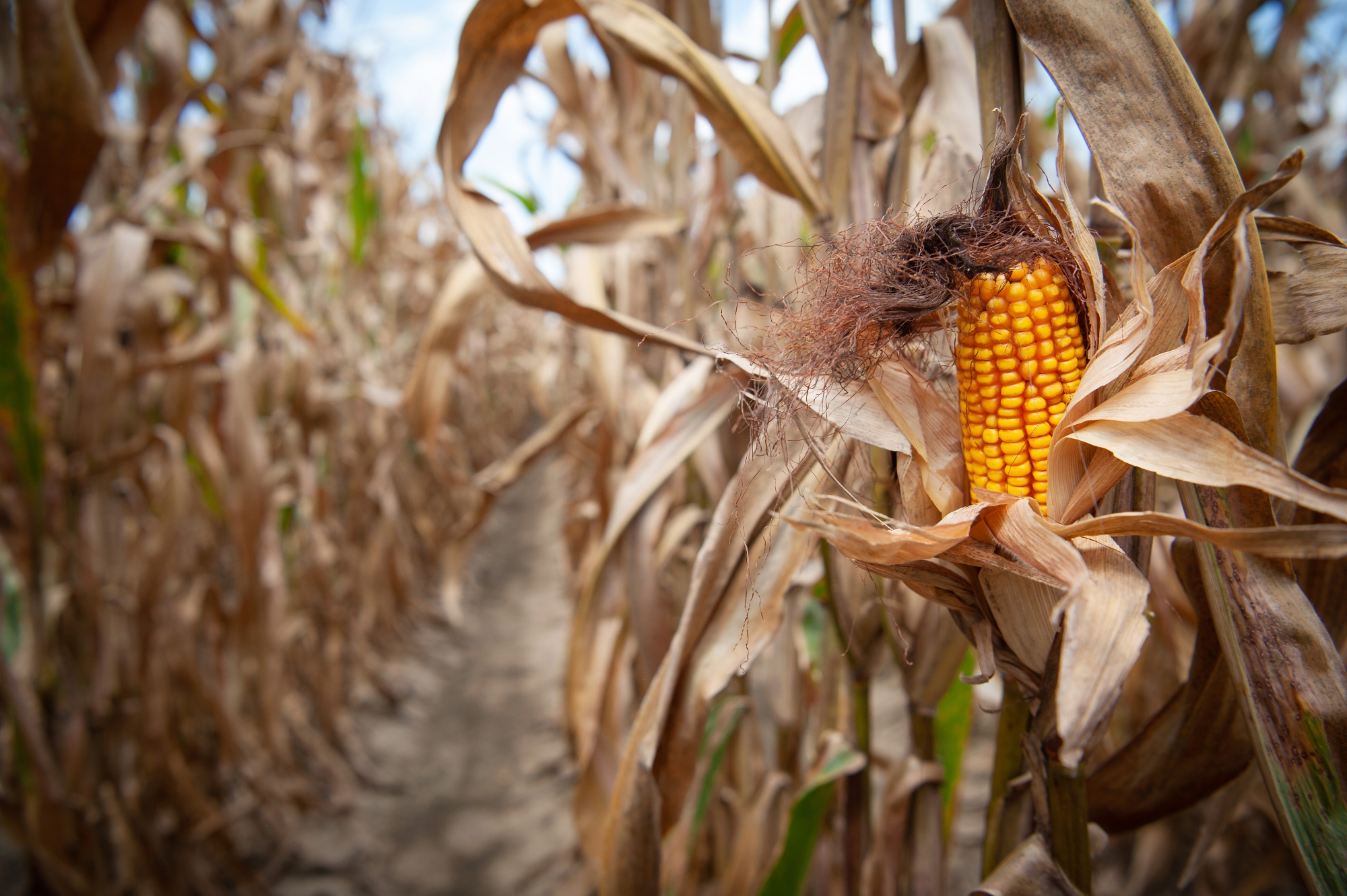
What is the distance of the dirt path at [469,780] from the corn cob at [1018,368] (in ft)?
4.37

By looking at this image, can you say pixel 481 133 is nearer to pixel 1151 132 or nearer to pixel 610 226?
pixel 610 226

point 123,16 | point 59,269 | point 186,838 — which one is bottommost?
point 186,838

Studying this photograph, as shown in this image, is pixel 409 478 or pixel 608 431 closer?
pixel 608 431

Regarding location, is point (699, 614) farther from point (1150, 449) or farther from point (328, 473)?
point (328, 473)

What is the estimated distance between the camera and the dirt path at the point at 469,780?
5.07ft

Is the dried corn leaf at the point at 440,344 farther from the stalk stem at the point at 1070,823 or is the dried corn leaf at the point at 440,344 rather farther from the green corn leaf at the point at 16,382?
the stalk stem at the point at 1070,823

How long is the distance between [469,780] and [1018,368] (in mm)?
2088

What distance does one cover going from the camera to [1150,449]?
331 millimetres

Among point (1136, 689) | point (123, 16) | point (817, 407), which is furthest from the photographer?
point (1136, 689)

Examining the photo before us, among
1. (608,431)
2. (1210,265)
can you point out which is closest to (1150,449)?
(1210,265)

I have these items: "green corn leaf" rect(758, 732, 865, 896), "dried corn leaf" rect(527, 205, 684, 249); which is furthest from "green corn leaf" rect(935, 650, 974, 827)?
"dried corn leaf" rect(527, 205, 684, 249)

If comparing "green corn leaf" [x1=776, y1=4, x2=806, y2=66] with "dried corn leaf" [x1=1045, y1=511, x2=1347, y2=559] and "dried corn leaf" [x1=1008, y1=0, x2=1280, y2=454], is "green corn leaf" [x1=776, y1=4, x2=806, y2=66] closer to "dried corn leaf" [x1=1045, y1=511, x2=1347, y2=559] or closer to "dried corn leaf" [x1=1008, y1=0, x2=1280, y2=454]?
"dried corn leaf" [x1=1008, y1=0, x2=1280, y2=454]

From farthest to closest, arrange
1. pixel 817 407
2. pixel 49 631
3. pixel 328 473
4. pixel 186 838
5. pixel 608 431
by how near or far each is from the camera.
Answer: pixel 328 473, pixel 186 838, pixel 608 431, pixel 49 631, pixel 817 407

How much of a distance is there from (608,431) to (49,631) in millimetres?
932
